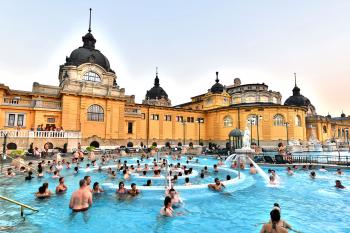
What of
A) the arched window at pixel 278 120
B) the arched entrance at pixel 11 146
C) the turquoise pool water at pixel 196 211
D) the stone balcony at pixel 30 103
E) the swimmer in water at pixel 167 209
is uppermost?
the stone balcony at pixel 30 103

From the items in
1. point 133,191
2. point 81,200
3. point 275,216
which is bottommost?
point 133,191

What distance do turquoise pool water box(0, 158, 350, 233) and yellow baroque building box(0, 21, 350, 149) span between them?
18545mm

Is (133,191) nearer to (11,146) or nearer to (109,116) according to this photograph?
(11,146)

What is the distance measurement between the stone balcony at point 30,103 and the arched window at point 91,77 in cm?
589

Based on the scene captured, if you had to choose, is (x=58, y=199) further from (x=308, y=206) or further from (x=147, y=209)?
(x=308, y=206)

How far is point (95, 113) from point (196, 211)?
31360 mm

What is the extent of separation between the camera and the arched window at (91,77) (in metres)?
38.1

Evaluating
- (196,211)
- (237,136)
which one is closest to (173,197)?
(196,211)

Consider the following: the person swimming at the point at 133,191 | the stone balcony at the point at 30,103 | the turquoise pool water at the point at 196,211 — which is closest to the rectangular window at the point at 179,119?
the stone balcony at the point at 30,103

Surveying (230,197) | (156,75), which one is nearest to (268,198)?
(230,197)

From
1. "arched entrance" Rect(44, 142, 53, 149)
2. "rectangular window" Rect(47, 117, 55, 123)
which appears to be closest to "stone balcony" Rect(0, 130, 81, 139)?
"arched entrance" Rect(44, 142, 53, 149)

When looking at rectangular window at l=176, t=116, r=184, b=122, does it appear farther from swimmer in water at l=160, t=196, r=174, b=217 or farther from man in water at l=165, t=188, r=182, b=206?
swimmer in water at l=160, t=196, r=174, b=217

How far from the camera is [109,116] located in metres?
37.8

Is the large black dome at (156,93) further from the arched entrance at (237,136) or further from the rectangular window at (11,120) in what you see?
the rectangular window at (11,120)
